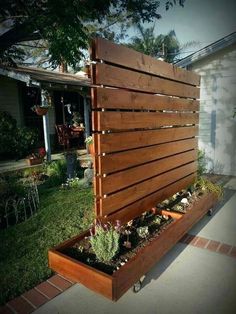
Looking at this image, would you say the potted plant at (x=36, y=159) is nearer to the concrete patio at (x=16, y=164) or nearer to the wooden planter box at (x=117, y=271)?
the concrete patio at (x=16, y=164)

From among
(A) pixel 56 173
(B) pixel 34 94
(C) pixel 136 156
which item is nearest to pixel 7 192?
(A) pixel 56 173

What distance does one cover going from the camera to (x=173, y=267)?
2.99 meters

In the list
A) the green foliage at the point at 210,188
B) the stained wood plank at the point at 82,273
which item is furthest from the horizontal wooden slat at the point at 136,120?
the stained wood plank at the point at 82,273

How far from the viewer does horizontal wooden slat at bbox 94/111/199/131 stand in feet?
9.19

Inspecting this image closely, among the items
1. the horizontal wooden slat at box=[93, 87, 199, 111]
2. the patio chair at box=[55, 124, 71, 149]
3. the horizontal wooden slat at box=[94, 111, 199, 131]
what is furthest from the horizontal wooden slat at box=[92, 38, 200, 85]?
the patio chair at box=[55, 124, 71, 149]

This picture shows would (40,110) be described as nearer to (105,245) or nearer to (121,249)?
(121,249)

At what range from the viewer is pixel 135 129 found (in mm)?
3434

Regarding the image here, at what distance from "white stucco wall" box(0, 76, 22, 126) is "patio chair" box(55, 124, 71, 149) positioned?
4.66ft

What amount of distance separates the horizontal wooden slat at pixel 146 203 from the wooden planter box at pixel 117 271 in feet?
1.43

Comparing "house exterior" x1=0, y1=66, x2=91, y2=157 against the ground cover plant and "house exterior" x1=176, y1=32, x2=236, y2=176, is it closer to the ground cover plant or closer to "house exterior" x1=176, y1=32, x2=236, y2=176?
"house exterior" x1=176, y1=32, x2=236, y2=176

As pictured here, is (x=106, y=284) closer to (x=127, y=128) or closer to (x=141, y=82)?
(x=127, y=128)

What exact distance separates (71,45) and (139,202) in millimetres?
2785

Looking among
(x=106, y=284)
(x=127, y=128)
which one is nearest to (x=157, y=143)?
(x=127, y=128)

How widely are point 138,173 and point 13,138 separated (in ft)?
21.0
